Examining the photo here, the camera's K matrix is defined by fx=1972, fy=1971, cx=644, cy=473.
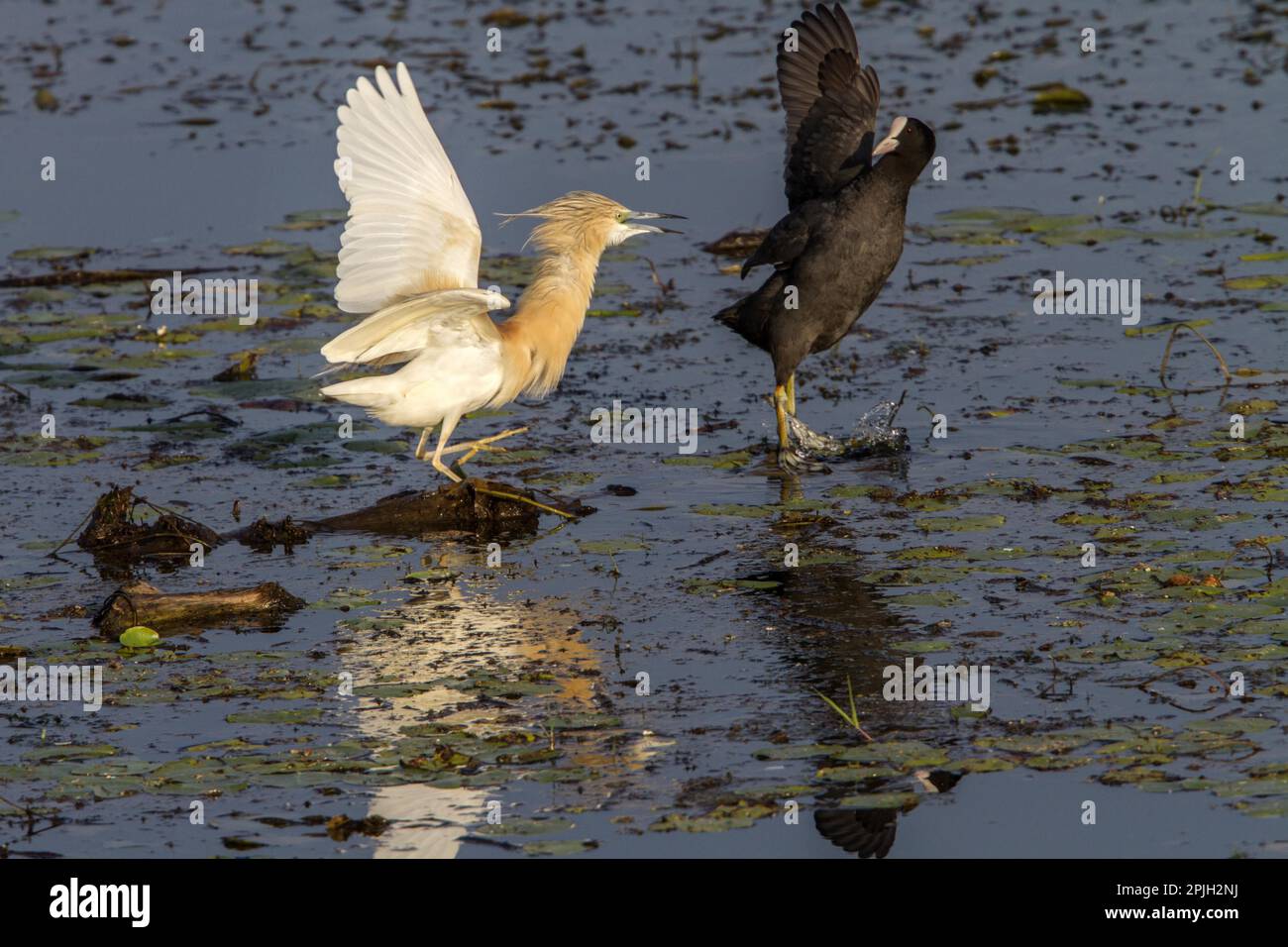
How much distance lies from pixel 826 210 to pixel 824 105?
727 mm

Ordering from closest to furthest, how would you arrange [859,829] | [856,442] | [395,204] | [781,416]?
[859,829], [395,204], [781,416], [856,442]

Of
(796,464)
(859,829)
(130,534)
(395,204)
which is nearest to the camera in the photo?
(859,829)

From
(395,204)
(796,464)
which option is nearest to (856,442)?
(796,464)

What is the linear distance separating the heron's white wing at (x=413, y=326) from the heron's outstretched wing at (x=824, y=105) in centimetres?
216

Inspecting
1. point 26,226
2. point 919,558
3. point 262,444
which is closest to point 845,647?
point 919,558

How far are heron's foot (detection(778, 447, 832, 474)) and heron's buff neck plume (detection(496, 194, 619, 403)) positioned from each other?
1.27 meters

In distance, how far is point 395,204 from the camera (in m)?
7.96

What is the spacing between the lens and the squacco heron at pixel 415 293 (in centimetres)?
791

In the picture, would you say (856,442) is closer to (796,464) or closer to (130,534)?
(796,464)

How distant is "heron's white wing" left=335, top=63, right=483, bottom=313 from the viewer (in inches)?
312

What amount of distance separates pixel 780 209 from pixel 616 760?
9.07 m

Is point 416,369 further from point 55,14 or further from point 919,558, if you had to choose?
point 55,14

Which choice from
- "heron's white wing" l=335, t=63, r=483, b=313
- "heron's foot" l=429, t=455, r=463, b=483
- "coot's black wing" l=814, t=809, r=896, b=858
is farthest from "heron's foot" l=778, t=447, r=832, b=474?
"coot's black wing" l=814, t=809, r=896, b=858
